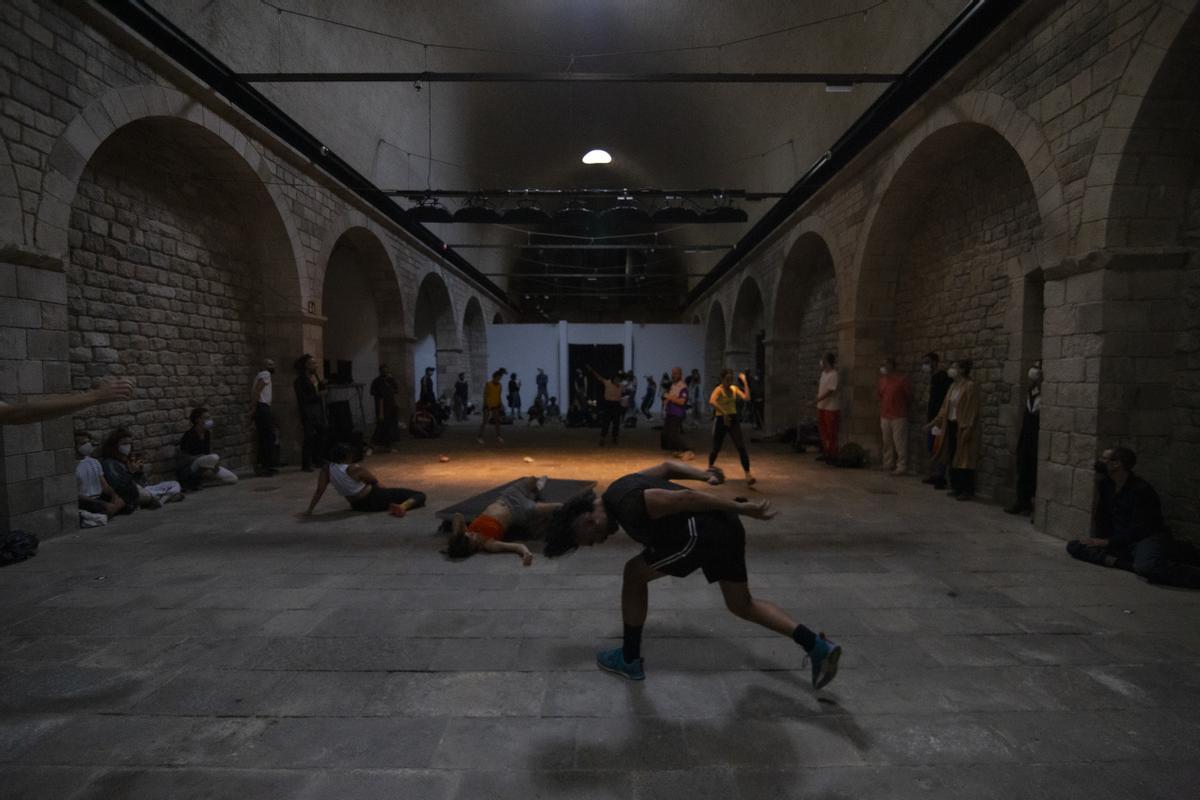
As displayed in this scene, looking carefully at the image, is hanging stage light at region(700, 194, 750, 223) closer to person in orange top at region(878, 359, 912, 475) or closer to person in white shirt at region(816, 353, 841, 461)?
person in white shirt at region(816, 353, 841, 461)

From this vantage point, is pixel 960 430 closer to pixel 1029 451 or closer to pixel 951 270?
pixel 1029 451

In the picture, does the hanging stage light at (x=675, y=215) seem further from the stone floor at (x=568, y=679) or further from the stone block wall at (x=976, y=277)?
the stone floor at (x=568, y=679)

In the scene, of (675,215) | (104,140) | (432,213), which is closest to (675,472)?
(104,140)

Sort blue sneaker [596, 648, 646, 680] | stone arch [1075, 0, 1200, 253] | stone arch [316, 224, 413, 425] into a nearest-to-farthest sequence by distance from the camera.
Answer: blue sneaker [596, 648, 646, 680]
stone arch [1075, 0, 1200, 253]
stone arch [316, 224, 413, 425]

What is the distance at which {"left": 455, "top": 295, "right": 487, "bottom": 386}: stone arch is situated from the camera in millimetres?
20766

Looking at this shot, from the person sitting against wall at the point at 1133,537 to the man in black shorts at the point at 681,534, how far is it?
302 centimetres

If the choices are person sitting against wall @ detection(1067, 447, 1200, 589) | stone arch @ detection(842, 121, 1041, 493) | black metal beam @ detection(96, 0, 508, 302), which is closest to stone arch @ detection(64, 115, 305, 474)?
black metal beam @ detection(96, 0, 508, 302)

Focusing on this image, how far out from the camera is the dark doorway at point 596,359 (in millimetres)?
19078

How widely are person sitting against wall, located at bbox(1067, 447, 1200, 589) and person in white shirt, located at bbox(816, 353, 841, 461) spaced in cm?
458

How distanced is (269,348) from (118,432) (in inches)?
114

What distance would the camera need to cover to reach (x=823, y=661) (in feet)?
7.79

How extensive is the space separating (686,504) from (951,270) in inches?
267

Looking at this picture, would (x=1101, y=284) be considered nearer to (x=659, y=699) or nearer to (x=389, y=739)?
(x=659, y=699)

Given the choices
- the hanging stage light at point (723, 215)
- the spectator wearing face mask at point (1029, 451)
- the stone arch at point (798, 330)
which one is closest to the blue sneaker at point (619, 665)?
the spectator wearing face mask at point (1029, 451)
